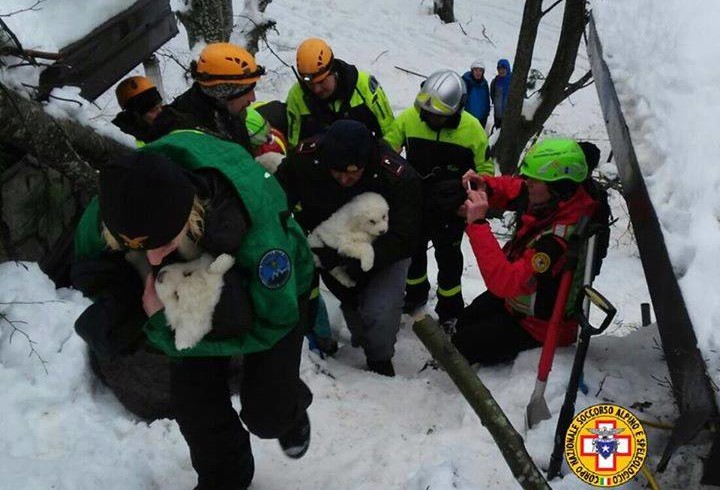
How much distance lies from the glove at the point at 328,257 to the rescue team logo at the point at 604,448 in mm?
1830

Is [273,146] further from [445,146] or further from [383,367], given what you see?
[383,367]

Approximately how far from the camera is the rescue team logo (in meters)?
2.64

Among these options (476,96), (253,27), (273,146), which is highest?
(273,146)

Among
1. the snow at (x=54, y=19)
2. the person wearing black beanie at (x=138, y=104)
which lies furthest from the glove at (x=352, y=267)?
the snow at (x=54, y=19)

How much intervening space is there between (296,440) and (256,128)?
2.42m

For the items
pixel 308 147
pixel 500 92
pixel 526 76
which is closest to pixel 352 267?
pixel 308 147

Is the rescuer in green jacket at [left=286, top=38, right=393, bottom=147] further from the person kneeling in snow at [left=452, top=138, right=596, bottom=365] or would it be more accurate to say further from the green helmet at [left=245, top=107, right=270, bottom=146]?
the person kneeling in snow at [left=452, top=138, right=596, bottom=365]

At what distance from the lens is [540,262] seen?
144 inches

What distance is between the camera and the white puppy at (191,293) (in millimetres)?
2227

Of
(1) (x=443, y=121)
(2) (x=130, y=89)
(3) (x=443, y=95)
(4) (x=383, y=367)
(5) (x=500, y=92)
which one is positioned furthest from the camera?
(5) (x=500, y=92)

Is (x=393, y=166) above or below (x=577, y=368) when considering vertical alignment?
below

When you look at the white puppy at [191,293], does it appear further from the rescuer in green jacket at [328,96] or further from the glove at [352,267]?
the rescuer in green jacket at [328,96]

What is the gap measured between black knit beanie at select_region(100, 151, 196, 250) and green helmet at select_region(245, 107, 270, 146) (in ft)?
8.47

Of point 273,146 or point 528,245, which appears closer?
point 528,245
